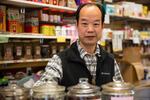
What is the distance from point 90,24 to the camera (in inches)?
68.1

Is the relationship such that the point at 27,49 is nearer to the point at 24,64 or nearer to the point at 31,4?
the point at 24,64

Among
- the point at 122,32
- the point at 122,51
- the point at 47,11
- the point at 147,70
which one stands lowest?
the point at 147,70

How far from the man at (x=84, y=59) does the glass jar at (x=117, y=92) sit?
64 cm

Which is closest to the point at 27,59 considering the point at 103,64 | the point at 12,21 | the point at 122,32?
the point at 12,21

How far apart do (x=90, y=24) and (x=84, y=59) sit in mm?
240

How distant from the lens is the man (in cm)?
173

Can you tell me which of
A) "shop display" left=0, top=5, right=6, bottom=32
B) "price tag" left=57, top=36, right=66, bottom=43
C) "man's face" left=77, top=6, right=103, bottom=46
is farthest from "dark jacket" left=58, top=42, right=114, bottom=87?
"price tag" left=57, top=36, right=66, bottom=43

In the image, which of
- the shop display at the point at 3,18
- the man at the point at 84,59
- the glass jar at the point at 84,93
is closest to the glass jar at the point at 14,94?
the glass jar at the point at 84,93

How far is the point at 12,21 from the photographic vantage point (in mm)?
2754

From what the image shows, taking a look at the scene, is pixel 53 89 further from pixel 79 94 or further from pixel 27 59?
pixel 27 59

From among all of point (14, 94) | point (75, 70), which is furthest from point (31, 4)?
point (14, 94)

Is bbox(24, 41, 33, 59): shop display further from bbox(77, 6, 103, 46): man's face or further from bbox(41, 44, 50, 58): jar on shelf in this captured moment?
bbox(77, 6, 103, 46): man's face

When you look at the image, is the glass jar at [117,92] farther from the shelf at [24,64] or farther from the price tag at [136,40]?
the price tag at [136,40]

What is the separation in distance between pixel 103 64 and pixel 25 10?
1515 millimetres
